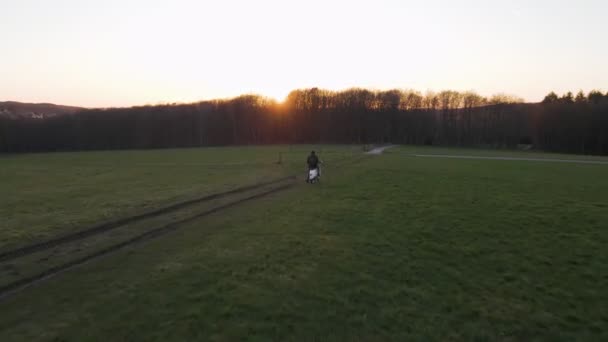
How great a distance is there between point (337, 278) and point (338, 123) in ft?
296

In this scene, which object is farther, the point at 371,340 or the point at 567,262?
the point at 567,262

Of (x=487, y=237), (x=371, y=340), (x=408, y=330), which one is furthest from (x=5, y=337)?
(x=487, y=237)

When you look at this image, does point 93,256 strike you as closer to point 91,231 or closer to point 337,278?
point 91,231

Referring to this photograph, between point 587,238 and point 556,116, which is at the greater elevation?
point 556,116

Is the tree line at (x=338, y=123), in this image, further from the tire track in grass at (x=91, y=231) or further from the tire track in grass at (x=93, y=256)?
the tire track in grass at (x=93, y=256)

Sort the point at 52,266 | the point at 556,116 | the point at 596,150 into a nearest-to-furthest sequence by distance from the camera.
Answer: the point at 52,266 → the point at 596,150 → the point at 556,116

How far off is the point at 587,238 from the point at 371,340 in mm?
9091

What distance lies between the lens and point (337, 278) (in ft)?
23.1

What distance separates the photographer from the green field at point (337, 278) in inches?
207

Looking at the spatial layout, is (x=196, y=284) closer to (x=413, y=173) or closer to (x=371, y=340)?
(x=371, y=340)

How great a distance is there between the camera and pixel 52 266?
7652 mm

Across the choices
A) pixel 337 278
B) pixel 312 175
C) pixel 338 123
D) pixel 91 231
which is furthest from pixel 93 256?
pixel 338 123

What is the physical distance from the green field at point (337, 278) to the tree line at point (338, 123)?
7743 cm

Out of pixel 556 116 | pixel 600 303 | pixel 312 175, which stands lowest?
pixel 600 303
